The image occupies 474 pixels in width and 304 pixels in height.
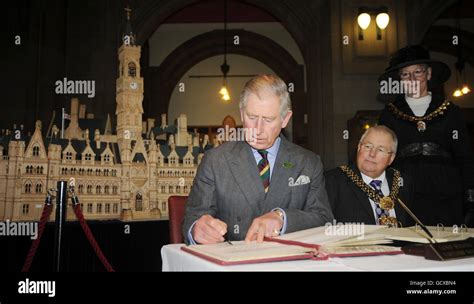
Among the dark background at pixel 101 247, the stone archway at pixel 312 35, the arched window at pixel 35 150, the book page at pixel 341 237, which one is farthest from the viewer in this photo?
the stone archway at pixel 312 35

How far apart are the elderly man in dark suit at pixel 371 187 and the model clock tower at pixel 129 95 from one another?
87.6 inches

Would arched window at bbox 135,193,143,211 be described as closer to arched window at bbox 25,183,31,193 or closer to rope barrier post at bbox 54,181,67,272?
arched window at bbox 25,183,31,193

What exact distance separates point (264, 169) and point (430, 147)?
184 cm

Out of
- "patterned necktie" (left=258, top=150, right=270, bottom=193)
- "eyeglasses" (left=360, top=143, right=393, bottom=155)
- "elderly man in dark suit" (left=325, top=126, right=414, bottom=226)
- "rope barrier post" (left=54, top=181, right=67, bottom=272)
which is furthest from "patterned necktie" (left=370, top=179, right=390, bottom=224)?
"rope barrier post" (left=54, top=181, right=67, bottom=272)

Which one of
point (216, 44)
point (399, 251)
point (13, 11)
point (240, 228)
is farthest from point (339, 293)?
point (216, 44)

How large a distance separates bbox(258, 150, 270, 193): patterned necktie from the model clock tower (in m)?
2.28

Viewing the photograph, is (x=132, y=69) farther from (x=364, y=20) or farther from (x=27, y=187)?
(x=364, y=20)

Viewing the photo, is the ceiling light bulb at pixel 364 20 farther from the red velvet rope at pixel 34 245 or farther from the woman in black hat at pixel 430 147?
the red velvet rope at pixel 34 245

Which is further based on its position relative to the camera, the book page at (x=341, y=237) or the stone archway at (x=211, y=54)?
the stone archway at (x=211, y=54)

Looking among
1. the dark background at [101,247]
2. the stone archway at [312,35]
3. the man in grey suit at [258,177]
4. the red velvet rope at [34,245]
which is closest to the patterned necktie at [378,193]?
the man in grey suit at [258,177]

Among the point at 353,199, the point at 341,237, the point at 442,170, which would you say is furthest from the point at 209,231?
the point at 442,170

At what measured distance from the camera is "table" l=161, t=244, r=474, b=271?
1.20 metres

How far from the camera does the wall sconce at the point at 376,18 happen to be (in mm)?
7211

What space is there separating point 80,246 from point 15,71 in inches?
148
